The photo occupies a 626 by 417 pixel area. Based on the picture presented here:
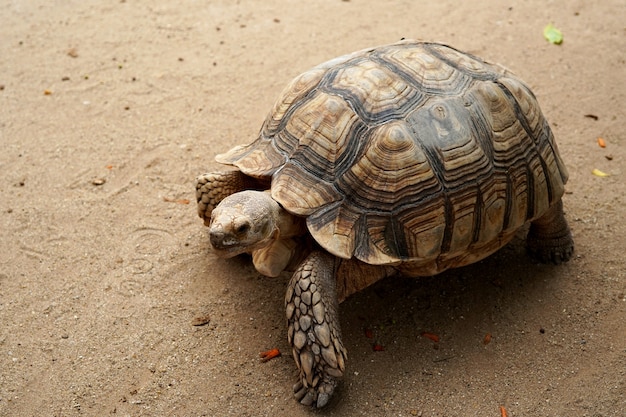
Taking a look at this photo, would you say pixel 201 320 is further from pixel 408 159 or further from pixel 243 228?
pixel 408 159

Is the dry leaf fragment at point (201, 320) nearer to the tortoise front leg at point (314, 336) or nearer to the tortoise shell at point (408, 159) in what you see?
the tortoise front leg at point (314, 336)

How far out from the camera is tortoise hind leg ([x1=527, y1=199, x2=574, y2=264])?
3758 millimetres

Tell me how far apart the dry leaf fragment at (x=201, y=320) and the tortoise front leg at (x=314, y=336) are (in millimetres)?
610

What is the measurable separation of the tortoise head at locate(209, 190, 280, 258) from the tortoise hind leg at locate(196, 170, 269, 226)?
1.80 ft

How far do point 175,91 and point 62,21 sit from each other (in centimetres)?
186

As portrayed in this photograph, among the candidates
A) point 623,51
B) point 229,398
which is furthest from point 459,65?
point 623,51

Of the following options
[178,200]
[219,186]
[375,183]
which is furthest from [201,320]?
[375,183]

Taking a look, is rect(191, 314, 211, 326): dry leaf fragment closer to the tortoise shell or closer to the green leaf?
the tortoise shell

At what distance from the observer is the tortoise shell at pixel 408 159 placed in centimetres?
308

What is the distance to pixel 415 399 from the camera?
122 inches

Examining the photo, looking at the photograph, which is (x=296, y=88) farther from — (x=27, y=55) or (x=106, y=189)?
(x=27, y=55)

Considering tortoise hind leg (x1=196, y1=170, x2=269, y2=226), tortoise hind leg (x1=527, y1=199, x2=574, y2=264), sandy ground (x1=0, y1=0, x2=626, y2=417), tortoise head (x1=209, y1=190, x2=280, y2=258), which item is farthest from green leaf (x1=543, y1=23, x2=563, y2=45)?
tortoise head (x1=209, y1=190, x2=280, y2=258)

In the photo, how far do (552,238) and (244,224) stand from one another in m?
1.96

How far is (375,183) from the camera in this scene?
3096 millimetres
